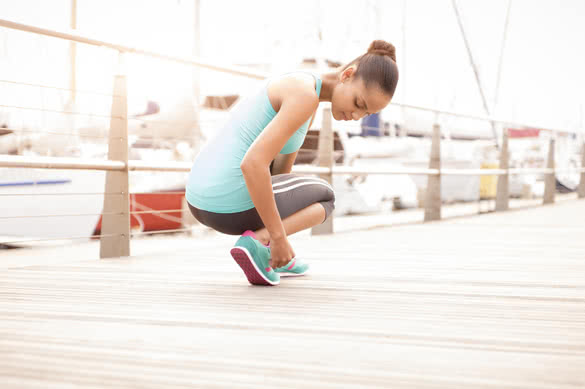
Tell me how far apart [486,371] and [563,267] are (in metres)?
1.26

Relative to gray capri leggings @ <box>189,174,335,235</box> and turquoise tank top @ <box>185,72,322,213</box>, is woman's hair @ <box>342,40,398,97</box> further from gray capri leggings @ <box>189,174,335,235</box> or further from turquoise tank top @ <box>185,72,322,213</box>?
gray capri leggings @ <box>189,174,335,235</box>

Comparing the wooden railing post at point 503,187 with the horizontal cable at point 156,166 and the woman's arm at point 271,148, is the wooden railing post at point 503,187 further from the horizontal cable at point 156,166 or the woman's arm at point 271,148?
the woman's arm at point 271,148

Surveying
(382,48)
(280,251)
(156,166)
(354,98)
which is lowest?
(280,251)

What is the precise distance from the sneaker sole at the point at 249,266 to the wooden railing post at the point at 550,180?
19.5 ft

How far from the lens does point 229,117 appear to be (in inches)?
65.6

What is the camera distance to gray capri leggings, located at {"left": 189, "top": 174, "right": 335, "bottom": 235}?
1646mm

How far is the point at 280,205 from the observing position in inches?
64.9

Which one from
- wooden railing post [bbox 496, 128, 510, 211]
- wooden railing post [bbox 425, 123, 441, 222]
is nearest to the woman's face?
wooden railing post [bbox 425, 123, 441, 222]

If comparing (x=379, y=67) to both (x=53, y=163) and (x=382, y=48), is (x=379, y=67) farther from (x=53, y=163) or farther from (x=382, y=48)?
(x=53, y=163)

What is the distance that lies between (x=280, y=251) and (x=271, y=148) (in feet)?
0.81

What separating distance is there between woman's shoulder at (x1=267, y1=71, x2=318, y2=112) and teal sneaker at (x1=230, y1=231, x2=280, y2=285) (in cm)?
36

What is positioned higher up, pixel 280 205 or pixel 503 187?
pixel 280 205

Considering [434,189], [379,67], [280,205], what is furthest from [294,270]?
[434,189]

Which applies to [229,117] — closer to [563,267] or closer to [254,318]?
[254,318]
